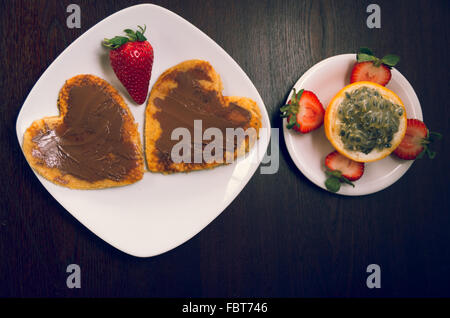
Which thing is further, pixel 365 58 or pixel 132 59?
pixel 365 58

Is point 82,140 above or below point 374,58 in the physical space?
below

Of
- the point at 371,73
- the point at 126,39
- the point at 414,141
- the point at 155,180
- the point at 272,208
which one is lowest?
the point at 272,208

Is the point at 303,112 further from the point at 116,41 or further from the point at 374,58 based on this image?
the point at 116,41

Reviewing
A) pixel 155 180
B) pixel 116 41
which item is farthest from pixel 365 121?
pixel 116 41

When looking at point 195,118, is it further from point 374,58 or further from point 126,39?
point 374,58

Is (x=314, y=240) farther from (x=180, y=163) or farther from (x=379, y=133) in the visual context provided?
(x=180, y=163)

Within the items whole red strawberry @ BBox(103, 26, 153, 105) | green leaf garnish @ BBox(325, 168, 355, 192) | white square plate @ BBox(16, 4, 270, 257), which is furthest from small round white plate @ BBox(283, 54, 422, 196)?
whole red strawberry @ BBox(103, 26, 153, 105)

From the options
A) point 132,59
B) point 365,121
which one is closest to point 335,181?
point 365,121
